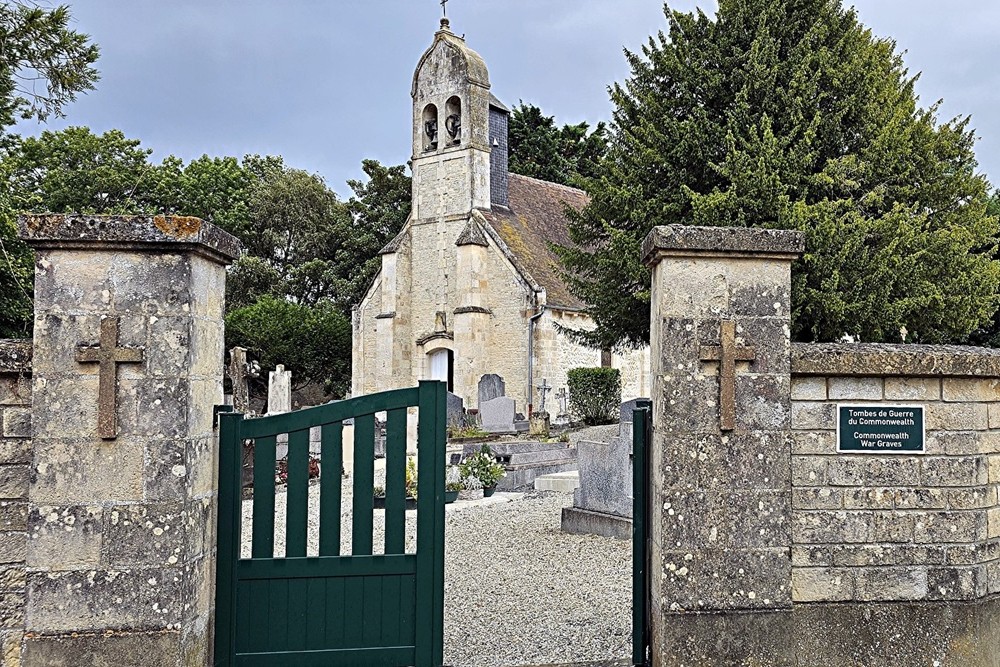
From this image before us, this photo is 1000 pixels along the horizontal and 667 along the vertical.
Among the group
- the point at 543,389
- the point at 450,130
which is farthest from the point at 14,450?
the point at 450,130

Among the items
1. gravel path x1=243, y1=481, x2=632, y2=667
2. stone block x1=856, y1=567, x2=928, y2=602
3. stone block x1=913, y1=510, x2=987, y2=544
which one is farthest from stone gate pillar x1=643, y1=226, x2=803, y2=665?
gravel path x1=243, y1=481, x2=632, y2=667

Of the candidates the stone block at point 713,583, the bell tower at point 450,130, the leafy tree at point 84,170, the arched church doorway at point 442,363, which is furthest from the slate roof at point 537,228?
the stone block at point 713,583

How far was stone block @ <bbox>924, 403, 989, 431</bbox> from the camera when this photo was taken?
4363 millimetres

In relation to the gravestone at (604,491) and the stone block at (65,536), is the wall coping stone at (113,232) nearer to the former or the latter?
the stone block at (65,536)

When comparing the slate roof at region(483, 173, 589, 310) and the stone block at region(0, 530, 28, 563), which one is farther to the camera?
the slate roof at region(483, 173, 589, 310)

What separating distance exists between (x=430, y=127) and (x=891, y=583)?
25589 millimetres

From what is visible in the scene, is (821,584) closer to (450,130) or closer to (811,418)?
(811,418)

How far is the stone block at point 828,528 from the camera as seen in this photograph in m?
4.28

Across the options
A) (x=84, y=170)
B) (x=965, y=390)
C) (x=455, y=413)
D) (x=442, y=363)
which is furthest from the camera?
(x=84, y=170)

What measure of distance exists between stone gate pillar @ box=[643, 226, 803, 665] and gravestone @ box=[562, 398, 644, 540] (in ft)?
16.0

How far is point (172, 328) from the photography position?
3990 millimetres

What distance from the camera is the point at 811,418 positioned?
4.31m

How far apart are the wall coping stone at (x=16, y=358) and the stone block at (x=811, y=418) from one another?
3606 mm

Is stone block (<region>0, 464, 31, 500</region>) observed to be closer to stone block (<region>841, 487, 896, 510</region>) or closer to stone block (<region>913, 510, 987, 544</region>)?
stone block (<region>841, 487, 896, 510</region>)
